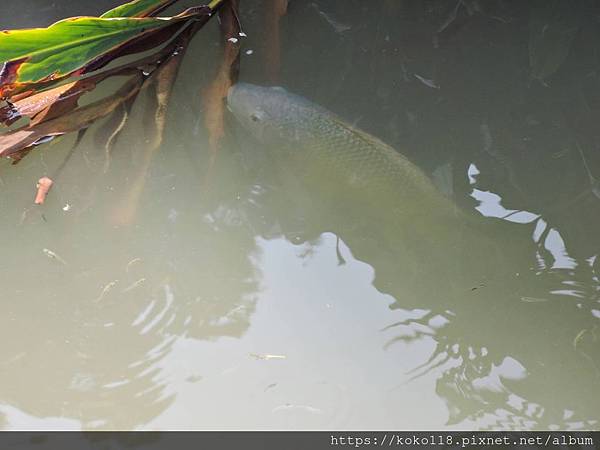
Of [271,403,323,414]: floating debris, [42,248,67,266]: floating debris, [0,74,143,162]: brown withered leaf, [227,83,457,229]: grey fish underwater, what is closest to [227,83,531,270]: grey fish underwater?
[227,83,457,229]: grey fish underwater

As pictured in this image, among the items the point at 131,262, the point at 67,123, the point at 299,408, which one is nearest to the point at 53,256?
the point at 131,262

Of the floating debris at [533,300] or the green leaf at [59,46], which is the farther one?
the green leaf at [59,46]

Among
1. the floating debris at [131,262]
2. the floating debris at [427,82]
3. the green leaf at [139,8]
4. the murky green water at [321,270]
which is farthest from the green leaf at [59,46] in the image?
the floating debris at [427,82]

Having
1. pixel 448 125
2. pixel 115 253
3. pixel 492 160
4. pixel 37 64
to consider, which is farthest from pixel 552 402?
pixel 37 64

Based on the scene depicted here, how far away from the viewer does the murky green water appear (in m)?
1.12

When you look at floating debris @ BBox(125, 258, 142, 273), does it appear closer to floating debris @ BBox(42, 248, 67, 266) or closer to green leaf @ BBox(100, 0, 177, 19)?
floating debris @ BBox(42, 248, 67, 266)

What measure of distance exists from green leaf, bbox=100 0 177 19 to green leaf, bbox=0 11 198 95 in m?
0.05

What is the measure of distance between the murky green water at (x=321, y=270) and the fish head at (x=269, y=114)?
0.20ft

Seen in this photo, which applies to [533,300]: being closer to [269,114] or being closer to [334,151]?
[334,151]

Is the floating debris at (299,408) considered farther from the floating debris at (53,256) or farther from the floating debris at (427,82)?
the floating debris at (427,82)

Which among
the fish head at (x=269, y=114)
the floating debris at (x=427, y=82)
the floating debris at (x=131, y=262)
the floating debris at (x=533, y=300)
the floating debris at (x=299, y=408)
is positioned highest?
the floating debris at (x=427, y=82)

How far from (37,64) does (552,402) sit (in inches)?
49.9

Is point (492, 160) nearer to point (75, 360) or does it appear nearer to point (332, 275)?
point (332, 275)

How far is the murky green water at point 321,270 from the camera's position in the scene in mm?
1116
